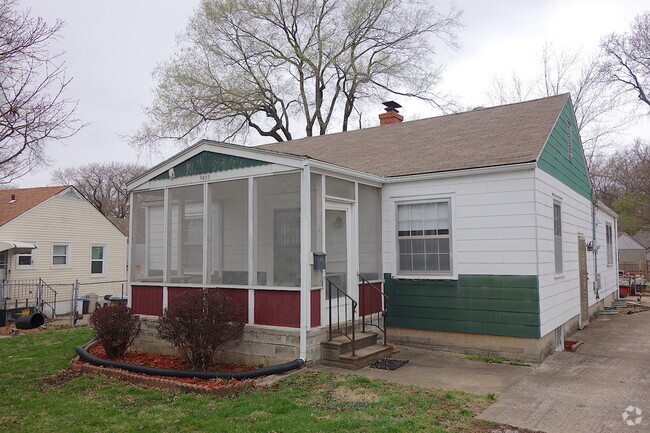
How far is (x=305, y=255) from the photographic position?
715cm

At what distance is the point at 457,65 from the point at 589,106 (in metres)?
7.94

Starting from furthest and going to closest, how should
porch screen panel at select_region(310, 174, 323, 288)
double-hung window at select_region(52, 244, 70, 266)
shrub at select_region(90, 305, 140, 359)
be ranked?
double-hung window at select_region(52, 244, 70, 266), shrub at select_region(90, 305, 140, 359), porch screen panel at select_region(310, 174, 323, 288)

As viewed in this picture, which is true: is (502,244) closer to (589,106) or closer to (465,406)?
(465,406)

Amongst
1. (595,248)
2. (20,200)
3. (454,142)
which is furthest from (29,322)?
(595,248)

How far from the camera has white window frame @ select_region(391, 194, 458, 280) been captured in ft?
27.7

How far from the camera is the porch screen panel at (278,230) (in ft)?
24.1

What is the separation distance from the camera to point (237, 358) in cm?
773

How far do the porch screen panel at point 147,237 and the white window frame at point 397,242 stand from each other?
4.34 metres

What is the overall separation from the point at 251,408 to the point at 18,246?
14520 millimetres

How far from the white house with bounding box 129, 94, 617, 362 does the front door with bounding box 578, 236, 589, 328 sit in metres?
1.45

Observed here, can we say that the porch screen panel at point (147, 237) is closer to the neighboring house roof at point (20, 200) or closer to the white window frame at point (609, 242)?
the neighboring house roof at point (20, 200)

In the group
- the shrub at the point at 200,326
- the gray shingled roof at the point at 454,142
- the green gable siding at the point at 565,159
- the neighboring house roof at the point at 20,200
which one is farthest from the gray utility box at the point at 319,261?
the neighboring house roof at the point at 20,200

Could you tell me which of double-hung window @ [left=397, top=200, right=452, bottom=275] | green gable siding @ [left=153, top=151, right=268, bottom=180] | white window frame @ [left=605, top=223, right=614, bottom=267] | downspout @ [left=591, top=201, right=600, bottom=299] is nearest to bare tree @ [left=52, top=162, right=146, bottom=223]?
green gable siding @ [left=153, top=151, right=268, bottom=180]

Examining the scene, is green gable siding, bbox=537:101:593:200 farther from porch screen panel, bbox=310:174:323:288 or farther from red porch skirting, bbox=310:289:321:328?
red porch skirting, bbox=310:289:321:328
